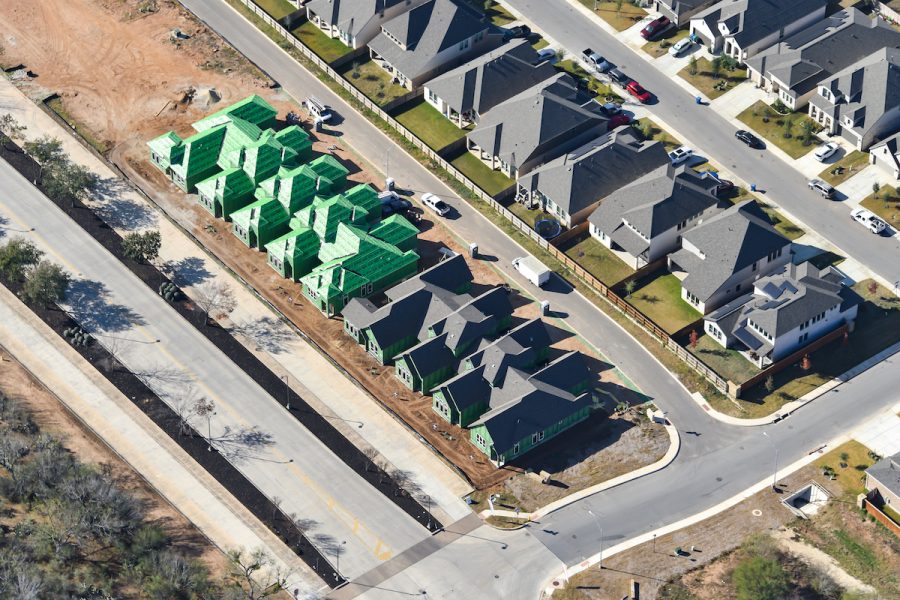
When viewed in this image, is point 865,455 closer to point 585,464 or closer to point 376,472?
point 585,464

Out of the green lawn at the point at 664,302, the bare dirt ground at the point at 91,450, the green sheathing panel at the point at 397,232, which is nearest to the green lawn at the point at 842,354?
the green lawn at the point at 664,302

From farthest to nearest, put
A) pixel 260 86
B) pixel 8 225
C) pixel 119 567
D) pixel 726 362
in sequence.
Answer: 1. pixel 260 86
2. pixel 8 225
3. pixel 726 362
4. pixel 119 567

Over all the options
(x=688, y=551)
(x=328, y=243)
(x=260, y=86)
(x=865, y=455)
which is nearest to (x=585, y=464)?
(x=688, y=551)

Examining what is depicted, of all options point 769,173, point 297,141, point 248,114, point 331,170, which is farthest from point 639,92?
point 248,114

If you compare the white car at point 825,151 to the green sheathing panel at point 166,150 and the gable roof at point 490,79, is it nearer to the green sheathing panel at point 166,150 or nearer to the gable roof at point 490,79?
the gable roof at point 490,79

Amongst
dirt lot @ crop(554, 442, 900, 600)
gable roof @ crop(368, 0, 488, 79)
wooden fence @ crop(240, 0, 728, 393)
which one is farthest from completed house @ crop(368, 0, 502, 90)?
dirt lot @ crop(554, 442, 900, 600)

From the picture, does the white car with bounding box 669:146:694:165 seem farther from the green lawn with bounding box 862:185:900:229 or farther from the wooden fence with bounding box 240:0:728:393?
the green lawn with bounding box 862:185:900:229
